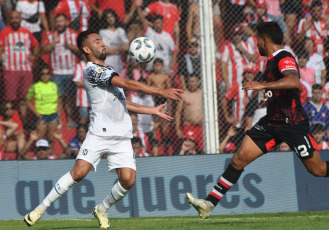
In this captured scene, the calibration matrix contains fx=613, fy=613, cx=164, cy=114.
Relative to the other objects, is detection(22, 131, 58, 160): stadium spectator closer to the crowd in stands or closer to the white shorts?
the crowd in stands

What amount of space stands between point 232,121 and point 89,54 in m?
4.46

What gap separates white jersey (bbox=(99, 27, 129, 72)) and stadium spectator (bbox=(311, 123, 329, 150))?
3844 mm

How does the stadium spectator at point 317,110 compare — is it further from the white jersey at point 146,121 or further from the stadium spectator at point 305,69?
the white jersey at point 146,121

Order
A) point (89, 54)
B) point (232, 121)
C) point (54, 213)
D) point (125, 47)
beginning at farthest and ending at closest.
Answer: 1. point (125, 47)
2. point (232, 121)
3. point (54, 213)
4. point (89, 54)

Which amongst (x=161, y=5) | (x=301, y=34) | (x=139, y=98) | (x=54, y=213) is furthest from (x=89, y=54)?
(x=301, y=34)

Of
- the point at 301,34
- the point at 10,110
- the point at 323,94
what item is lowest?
the point at 10,110

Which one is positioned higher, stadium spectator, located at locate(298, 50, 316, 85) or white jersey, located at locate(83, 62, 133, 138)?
white jersey, located at locate(83, 62, 133, 138)

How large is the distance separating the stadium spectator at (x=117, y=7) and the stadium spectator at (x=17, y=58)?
1.36m

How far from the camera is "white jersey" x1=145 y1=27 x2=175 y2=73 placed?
39.0ft

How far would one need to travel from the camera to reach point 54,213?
1003 centimetres

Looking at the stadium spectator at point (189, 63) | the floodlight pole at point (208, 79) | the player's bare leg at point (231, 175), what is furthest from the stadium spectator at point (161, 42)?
the player's bare leg at point (231, 175)

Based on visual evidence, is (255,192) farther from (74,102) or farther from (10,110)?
(10,110)

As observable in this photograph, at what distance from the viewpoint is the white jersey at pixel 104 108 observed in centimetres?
712

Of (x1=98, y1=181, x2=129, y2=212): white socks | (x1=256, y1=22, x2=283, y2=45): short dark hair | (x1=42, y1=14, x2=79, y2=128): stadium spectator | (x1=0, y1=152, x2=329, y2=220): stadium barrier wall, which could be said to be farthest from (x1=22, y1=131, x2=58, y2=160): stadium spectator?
(x1=256, y1=22, x2=283, y2=45): short dark hair
